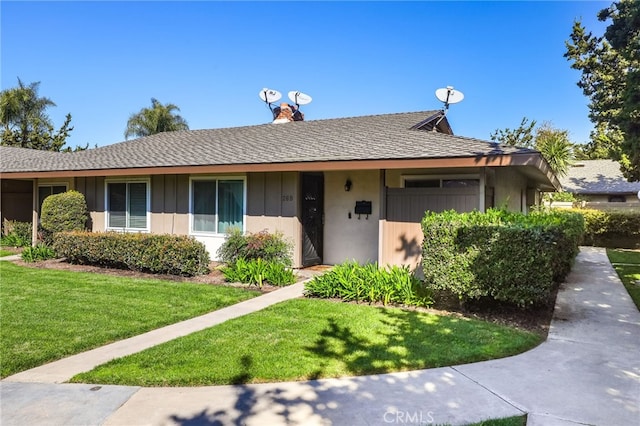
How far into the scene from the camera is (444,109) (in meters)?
13.8

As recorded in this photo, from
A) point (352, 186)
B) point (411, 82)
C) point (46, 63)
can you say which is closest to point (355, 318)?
point (352, 186)

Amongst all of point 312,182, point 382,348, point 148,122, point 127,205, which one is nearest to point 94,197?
point 127,205

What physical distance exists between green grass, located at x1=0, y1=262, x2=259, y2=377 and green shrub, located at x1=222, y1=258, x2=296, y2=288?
0.59 m

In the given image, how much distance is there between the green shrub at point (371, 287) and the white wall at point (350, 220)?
9.89ft

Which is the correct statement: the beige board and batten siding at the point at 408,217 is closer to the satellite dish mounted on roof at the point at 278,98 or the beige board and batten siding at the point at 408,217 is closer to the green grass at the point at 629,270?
the green grass at the point at 629,270

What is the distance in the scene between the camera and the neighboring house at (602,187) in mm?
24678

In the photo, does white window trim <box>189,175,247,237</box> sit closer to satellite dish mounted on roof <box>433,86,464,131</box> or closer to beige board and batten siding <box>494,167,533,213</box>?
beige board and batten siding <box>494,167,533,213</box>

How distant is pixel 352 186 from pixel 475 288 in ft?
17.1

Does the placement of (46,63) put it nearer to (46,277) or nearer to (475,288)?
(46,277)

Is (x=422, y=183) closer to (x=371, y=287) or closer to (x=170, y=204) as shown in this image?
(x=371, y=287)

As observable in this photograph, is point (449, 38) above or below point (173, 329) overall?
above

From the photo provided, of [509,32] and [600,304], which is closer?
[600,304]

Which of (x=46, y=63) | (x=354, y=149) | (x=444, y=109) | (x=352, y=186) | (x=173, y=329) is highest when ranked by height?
(x=46, y=63)

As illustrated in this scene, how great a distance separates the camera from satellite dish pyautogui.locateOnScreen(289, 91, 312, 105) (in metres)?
17.3
